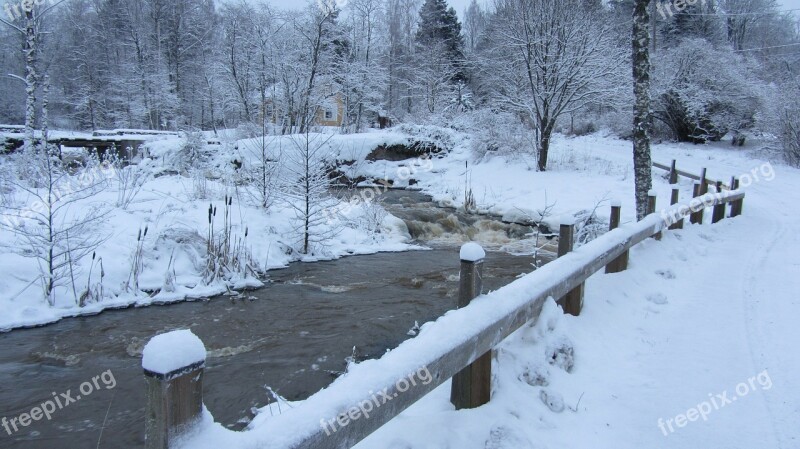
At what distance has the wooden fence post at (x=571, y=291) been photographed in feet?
15.6

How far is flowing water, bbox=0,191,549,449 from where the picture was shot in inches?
179

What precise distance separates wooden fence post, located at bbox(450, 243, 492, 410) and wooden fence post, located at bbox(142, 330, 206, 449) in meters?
1.95

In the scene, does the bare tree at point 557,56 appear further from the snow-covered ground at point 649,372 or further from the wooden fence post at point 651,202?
the snow-covered ground at point 649,372

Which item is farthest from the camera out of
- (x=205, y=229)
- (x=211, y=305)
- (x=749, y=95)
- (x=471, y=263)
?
(x=749, y=95)

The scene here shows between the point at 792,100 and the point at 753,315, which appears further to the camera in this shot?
the point at 792,100

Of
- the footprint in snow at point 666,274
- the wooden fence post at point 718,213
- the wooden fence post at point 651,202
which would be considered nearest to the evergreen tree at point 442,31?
the wooden fence post at point 718,213

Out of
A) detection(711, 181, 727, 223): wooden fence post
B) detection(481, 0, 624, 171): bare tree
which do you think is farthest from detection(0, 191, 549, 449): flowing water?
detection(481, 0, 624, 171): bare tree

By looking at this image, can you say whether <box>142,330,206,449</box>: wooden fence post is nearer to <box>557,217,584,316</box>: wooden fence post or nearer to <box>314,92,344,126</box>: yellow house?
<box>557,217,584,316</box>: wooden fence post

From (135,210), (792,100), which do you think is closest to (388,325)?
(135,210)

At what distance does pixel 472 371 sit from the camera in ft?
9.97

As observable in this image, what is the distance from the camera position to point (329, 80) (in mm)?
33688

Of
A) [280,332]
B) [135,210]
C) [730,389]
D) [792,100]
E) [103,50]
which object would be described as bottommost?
[280,332]

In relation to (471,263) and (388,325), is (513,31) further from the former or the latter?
(471,263)

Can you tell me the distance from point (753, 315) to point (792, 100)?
2200cm
